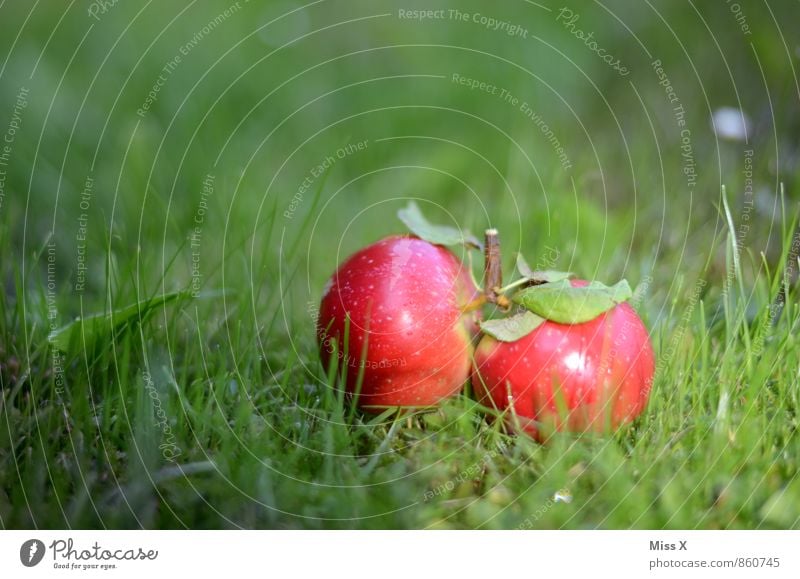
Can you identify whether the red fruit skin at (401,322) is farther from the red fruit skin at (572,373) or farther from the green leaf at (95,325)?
the green leaf at (95,325)

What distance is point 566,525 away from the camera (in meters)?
0.82

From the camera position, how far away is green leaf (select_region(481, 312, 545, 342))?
0.81 meters

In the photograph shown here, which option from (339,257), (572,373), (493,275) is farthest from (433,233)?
(339,257)

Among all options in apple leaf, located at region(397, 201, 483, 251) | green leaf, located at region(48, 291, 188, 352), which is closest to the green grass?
green leaf, located at region(48, 291, 188, 352)

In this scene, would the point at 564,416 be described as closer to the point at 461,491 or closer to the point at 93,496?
the point at 461,491

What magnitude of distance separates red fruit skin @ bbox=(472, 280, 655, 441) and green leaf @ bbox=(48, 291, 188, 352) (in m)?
0.34

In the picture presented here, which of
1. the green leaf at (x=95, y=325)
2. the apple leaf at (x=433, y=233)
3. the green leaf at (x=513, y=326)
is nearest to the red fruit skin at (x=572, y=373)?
the green leaf at (x=513, y=326)

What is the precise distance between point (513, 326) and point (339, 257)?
1.44 feet

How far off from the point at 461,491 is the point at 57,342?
423 millimetres

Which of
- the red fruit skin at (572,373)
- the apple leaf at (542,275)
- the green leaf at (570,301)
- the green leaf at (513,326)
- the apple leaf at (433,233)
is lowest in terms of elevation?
the red fruit skin at (572,373)

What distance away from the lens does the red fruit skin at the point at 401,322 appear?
81 cm

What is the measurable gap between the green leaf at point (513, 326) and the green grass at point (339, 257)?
0.28 feet

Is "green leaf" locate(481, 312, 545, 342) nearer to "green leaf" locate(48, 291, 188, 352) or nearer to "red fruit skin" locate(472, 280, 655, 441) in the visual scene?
"red fruit skin" locate(472, 280, 655, 441)
